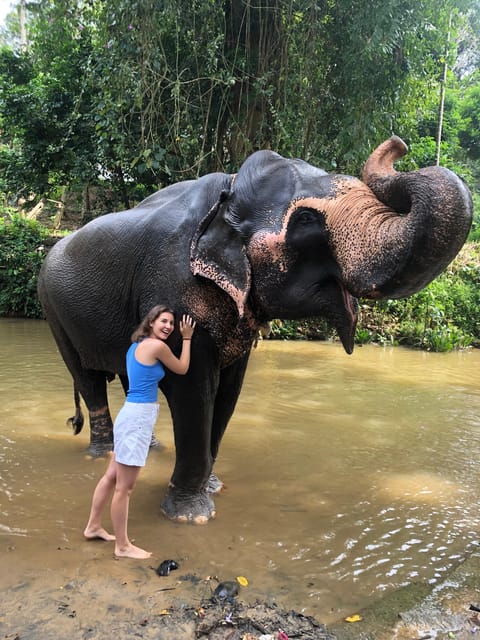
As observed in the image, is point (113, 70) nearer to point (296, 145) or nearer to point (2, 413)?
point (296, 145)

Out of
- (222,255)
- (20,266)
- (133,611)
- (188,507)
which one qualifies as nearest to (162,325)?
(222,255)

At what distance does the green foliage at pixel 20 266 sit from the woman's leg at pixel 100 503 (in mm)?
9365

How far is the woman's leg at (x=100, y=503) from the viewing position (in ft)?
8.27

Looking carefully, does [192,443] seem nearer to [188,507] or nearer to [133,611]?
[188,507]

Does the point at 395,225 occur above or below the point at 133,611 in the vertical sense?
above

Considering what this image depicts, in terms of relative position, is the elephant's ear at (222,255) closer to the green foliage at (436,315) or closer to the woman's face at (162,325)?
the woman's face at (162,325)

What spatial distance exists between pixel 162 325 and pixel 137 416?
1.33ft

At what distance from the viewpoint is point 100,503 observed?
252 cm

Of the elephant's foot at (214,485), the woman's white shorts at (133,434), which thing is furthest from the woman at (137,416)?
the elephant's foot at (214,485)

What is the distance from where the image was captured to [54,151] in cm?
891

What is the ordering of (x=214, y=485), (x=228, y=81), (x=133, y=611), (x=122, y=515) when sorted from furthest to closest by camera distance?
1. (x=228, y=81)
2. (x=214, y=485)
3. (x=122, y=515)
4. (x=133, y=611)

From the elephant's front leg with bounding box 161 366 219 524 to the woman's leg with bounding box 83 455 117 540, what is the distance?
357mm

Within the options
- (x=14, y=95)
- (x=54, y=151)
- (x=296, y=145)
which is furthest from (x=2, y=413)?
(x=14, y=95)

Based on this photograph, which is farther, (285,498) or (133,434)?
(285,498)
